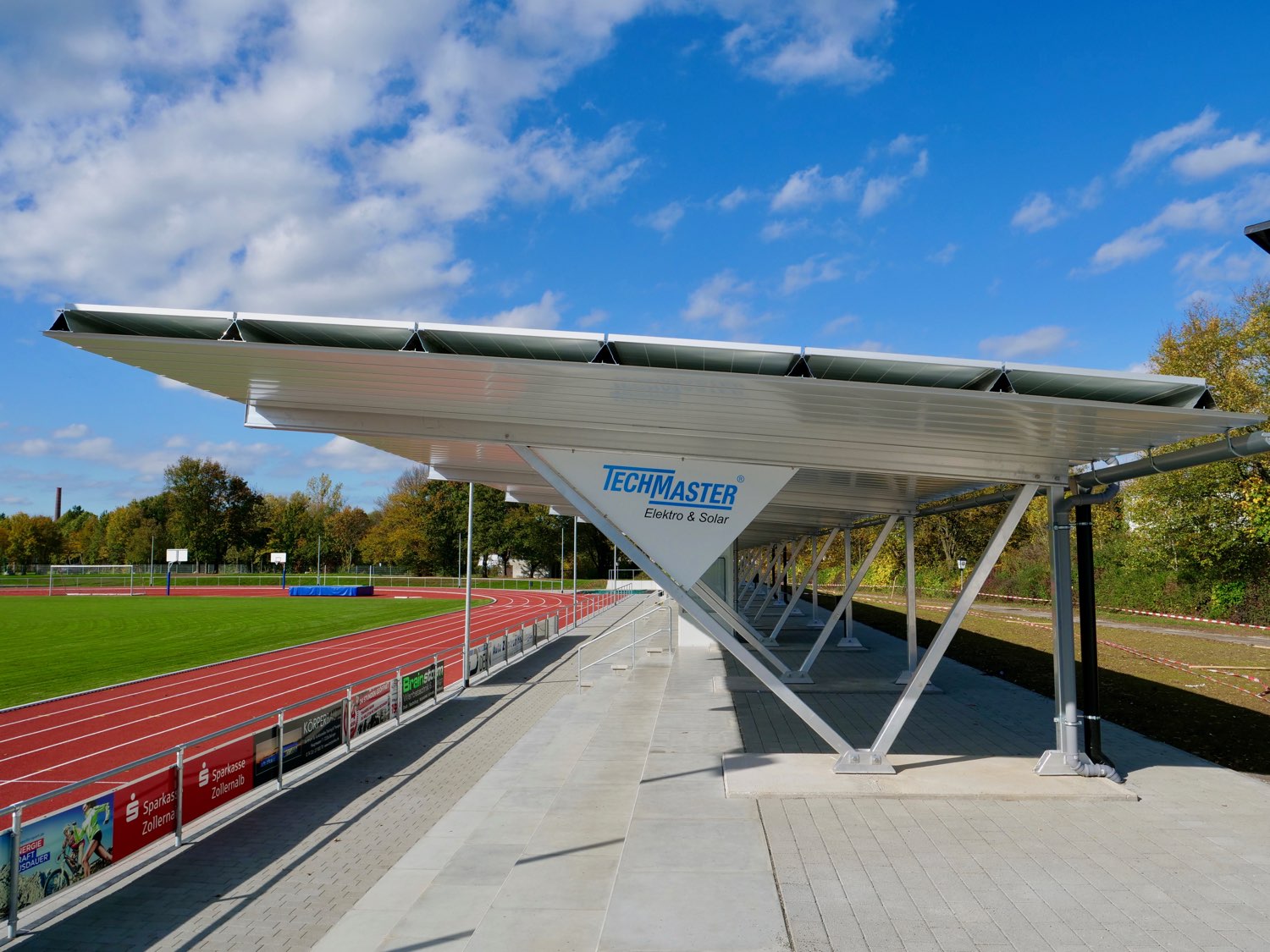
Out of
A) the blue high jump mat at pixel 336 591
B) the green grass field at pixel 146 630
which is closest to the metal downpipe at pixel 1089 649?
the green grass field at pixel 146 630

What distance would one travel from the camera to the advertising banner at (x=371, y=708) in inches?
495

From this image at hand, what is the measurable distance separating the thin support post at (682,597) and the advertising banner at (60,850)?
4.98 meters

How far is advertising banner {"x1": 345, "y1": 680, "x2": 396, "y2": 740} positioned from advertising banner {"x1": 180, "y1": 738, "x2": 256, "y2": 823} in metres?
2.65

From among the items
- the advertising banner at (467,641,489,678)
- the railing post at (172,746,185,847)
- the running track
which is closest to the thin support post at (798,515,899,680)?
the advertising banner at (467,641,489,678)

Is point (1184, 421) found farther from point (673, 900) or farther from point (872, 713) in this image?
point (872, 713)

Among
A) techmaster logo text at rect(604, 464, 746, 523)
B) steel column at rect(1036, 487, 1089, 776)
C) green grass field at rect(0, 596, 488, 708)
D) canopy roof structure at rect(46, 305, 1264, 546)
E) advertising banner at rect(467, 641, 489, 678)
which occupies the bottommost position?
green grass field at rect(0, 596, 488, 708)

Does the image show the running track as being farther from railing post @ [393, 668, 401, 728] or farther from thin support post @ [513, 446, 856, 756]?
thin support post @ [513, 446, 856, 756]

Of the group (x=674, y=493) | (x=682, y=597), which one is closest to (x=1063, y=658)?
(x=682, y=597)

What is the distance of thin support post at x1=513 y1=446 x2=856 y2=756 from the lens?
9.09 m

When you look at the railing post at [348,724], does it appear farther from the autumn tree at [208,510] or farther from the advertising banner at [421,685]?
the autumn tree at [208,510]

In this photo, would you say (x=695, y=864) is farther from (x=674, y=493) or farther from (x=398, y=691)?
(x=398, y=691)

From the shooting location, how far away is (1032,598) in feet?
144

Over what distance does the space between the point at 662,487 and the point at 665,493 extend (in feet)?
0.21

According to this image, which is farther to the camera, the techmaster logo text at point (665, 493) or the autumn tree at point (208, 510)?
the autumn tree at point (208, 510)
